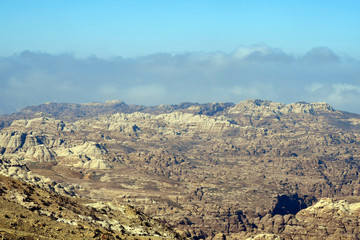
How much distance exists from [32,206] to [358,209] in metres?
161

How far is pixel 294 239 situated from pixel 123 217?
11519cm

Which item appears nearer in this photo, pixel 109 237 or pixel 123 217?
pixel 109 237

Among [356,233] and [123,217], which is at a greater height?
[123,217]

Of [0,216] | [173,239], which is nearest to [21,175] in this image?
[173,239]

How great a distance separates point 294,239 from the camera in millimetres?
186375

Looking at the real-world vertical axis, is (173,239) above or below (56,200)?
below

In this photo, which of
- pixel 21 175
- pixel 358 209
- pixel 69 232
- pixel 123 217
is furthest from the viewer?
pixel 358 209

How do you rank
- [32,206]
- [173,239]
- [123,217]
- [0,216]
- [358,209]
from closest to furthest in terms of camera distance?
[0,216] < [32,206] < [173,239] < [123,217] < [358,209]

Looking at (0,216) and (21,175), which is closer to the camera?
(0,216)

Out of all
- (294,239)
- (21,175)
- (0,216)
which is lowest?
(294,239)

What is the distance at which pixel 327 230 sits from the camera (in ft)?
622

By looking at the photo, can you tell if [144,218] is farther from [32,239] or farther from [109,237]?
[32,239]

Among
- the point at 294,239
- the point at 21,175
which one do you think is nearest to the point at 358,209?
the point at 294,239

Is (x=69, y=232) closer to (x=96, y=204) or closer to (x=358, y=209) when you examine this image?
(x=96, y=204)
